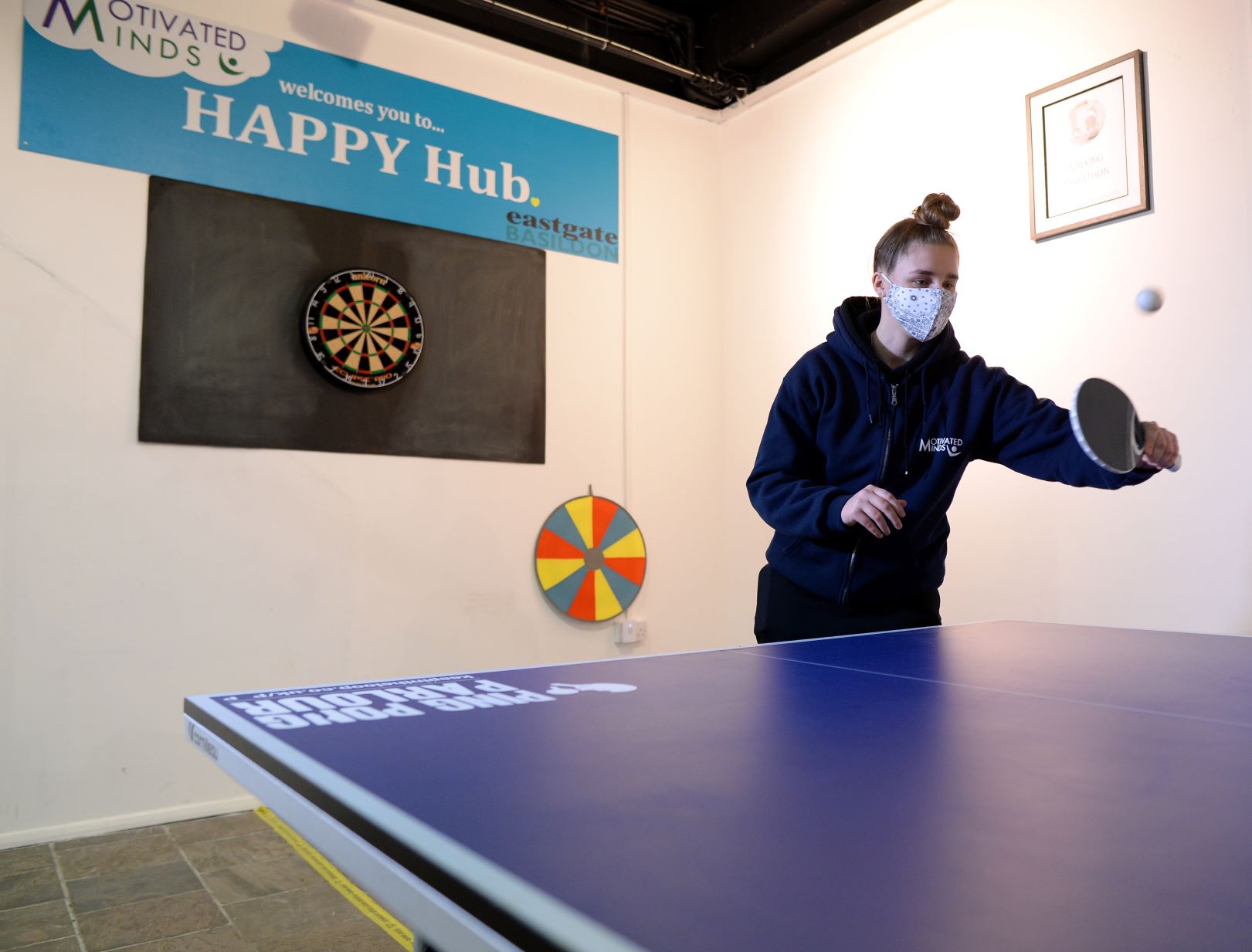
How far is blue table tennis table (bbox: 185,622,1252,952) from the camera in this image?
19.1 inches

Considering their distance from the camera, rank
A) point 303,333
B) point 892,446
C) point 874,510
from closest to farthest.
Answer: point 874,510 < point 892,446 < point 303,333

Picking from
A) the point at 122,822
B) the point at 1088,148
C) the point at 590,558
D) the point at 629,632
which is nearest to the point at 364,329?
the point at 590,558

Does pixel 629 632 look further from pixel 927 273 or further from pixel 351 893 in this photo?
pixel 927 273

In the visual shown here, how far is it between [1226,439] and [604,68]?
2.84 m

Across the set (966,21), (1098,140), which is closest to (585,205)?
(966,21)

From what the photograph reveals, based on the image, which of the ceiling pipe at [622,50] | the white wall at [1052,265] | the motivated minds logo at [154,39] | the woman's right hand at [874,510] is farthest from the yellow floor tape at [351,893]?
the ceiling pipe at [622,50]

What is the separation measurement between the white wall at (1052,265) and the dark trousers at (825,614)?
1.13 m

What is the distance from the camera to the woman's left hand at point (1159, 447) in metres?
1.69

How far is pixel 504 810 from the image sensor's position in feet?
2.17

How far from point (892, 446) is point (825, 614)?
364 mm

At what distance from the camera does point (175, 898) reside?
2326mm

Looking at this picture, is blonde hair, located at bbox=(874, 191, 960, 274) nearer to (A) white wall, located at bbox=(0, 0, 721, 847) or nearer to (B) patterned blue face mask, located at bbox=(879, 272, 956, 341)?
(B) patterned blue face mask, located at bbox=(879, 272, 956, 341)

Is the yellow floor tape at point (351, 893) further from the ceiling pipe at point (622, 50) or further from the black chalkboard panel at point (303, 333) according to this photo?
the ceiling pipe at point (622, 50)

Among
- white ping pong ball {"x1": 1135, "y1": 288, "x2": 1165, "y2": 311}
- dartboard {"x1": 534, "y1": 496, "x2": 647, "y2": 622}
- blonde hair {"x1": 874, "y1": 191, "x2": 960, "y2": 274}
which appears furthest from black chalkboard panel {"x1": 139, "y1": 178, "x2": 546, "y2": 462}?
white ping pong ball {"x1": 1135, "y1": 288, "x2": 1165, "y2": 311}
